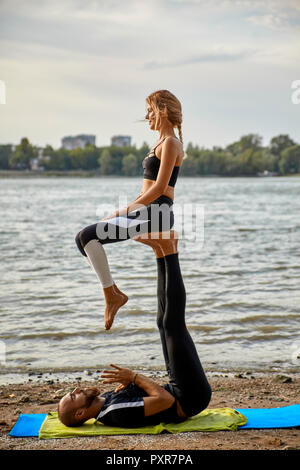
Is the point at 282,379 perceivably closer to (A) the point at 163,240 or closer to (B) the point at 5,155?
(A) the point at 163,240

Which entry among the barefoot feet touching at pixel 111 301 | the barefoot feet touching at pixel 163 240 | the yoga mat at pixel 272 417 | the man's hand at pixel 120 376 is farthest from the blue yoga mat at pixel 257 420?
the barefoot feet touching at pixel 163 240

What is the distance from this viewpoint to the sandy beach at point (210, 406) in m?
5.04

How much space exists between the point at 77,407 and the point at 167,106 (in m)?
2.87

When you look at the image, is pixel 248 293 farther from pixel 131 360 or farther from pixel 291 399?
pixel 291 399

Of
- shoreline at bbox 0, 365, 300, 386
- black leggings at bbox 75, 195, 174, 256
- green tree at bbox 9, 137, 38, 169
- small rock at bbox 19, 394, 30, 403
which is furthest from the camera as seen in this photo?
green tree at bbox 9, 137, 38, 169

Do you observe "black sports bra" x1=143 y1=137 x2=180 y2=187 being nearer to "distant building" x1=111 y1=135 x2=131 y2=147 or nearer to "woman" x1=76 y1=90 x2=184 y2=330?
"woman" x1=76 y1=90 x2=184 y2=330

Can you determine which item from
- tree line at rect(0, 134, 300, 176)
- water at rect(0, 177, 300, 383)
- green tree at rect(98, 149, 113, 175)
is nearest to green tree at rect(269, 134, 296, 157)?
tree line at rect(0, 134, 300, 176)

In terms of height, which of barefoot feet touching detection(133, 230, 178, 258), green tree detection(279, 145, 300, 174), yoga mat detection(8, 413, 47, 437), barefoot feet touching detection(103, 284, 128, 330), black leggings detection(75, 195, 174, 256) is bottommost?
yoga mat detection(8, 413, 47, 437)

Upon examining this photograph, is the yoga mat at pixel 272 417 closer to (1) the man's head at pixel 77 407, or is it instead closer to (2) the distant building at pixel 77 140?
(1) the man's head at pixel 77 407

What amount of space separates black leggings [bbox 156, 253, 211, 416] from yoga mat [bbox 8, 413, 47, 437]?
4.06ft

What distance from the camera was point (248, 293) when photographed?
1306 centimetres

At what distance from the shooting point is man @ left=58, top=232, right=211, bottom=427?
5.50 m
